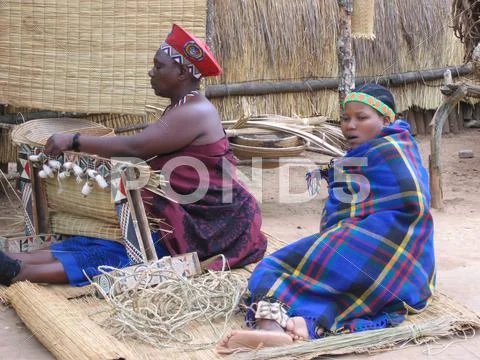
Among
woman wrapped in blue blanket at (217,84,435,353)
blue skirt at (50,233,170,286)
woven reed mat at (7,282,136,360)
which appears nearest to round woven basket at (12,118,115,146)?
blue skirt at (50,233,170,286)

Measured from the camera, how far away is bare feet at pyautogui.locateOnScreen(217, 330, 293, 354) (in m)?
3.02

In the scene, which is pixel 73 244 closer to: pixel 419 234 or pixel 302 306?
pixel 302 306

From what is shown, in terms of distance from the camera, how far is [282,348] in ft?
10.0

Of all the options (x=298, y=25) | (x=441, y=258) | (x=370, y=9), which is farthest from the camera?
(x=298, y=25)

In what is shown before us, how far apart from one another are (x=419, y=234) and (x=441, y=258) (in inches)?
54.0

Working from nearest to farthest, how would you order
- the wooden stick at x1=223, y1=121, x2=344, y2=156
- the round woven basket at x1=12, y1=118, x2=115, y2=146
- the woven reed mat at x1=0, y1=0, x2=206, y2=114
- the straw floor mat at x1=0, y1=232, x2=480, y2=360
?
1. the straw floor mat at x1=0, y1=232, x2=480, y2=360
2. the round woven basket at x1=12, y1=118, x2=115, y2=146
3. the woven reed mat at x1=0, y1=0, x2=206, y2=114
4. the wooden stick at x1=223, y1=121, x2=344, y2=156

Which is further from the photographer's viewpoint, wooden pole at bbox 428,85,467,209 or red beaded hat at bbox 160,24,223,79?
wooden pole at bbox 428,85,467,209

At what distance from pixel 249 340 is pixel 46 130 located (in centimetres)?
191

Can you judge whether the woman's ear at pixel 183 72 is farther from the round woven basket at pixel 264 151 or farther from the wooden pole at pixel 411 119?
the wooden pole at pixel 411 119

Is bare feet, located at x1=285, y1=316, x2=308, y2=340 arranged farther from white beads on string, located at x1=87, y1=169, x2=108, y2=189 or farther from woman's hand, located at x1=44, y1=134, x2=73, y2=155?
woman's hand, located at x1=44, y1=134, x2=73, y2=155

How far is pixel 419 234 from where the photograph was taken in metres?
3.44

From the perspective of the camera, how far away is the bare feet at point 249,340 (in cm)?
302

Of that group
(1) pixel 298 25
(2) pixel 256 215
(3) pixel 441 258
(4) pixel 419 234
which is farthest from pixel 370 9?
(4) pixel 419 234

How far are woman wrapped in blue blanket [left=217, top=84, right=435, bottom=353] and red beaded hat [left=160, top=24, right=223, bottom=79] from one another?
2.66 feet
